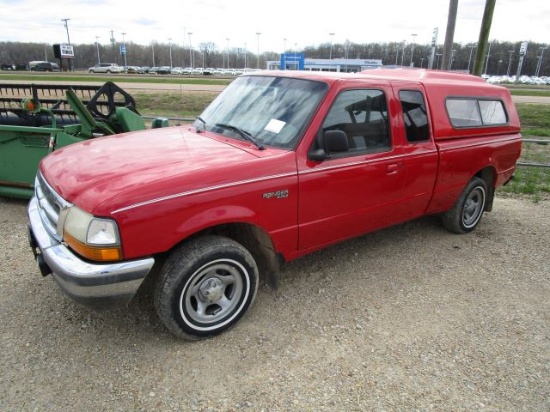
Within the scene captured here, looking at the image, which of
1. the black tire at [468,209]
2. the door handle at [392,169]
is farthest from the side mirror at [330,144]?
the black tire at [468,209]

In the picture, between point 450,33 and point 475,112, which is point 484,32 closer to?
point 450,33

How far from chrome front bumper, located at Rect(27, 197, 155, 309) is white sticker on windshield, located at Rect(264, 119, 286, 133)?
147 cm

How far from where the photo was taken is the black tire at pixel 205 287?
276cm

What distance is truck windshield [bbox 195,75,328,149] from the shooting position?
3.31 metres

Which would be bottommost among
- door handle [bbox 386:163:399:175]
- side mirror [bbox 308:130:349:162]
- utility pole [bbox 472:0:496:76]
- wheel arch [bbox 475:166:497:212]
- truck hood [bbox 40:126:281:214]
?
wheel arch [bbox 475:166:497:212]

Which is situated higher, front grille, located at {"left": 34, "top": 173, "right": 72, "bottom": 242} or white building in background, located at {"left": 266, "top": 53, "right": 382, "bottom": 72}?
white building in background, located at {"left": 266, "top": 53, "right": 382, "bottom": 72}

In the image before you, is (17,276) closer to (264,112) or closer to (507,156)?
(264,112)

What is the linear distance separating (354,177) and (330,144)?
507 millimetres

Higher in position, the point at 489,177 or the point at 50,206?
the point at 50,206

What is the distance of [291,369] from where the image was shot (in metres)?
2.78

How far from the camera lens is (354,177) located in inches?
139

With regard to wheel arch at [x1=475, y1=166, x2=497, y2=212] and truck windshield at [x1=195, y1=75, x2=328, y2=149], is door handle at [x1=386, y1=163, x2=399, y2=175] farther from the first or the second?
wheel arch at [x1=475, y1=166, x2=497, y2=212]

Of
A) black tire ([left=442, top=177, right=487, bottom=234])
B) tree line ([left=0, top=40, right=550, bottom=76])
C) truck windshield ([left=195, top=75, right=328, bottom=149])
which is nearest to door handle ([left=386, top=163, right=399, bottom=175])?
truck windshield ([left=195, top=75, right=328, bottom=149])

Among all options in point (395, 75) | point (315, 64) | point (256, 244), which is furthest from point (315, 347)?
point (315, 64)
